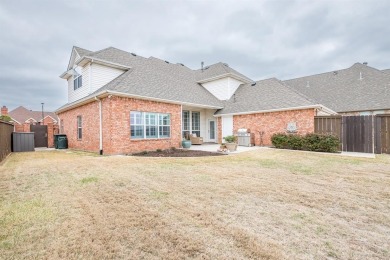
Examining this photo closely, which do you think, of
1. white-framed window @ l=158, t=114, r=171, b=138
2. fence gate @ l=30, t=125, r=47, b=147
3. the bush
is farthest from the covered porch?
fence gate @ l=30, t=125, r=47, b=147

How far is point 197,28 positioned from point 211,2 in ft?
21.7

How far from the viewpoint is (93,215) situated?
10.3ft

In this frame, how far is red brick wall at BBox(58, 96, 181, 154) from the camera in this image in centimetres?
1097

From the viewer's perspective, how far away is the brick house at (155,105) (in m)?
11.5

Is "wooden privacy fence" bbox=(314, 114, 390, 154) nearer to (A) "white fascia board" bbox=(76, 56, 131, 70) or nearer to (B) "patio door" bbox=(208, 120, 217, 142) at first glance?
(B) "patio door" bbox=(208, 120, 217, 142)

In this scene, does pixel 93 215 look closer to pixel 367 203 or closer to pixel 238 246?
pixel 238 246

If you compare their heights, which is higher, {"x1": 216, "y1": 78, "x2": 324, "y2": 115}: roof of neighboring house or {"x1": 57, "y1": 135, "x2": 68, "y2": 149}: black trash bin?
{"x1": 216, "y1": 78, "x2": 324, "y2": 115}: roof of neighboring house

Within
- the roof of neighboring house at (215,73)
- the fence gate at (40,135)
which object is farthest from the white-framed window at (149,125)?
the fence gate at (40,135)

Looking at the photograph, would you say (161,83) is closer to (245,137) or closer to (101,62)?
(101,62)

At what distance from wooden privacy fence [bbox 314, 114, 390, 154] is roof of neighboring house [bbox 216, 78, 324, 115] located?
6.27 feet

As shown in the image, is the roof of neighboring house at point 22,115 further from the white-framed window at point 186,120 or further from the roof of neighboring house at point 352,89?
the roof of neighboring house at point 352,89

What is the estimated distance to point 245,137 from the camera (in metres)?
15.6

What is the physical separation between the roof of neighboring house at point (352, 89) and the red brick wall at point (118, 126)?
17.3 meters

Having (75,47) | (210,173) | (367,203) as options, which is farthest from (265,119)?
(75,47)
